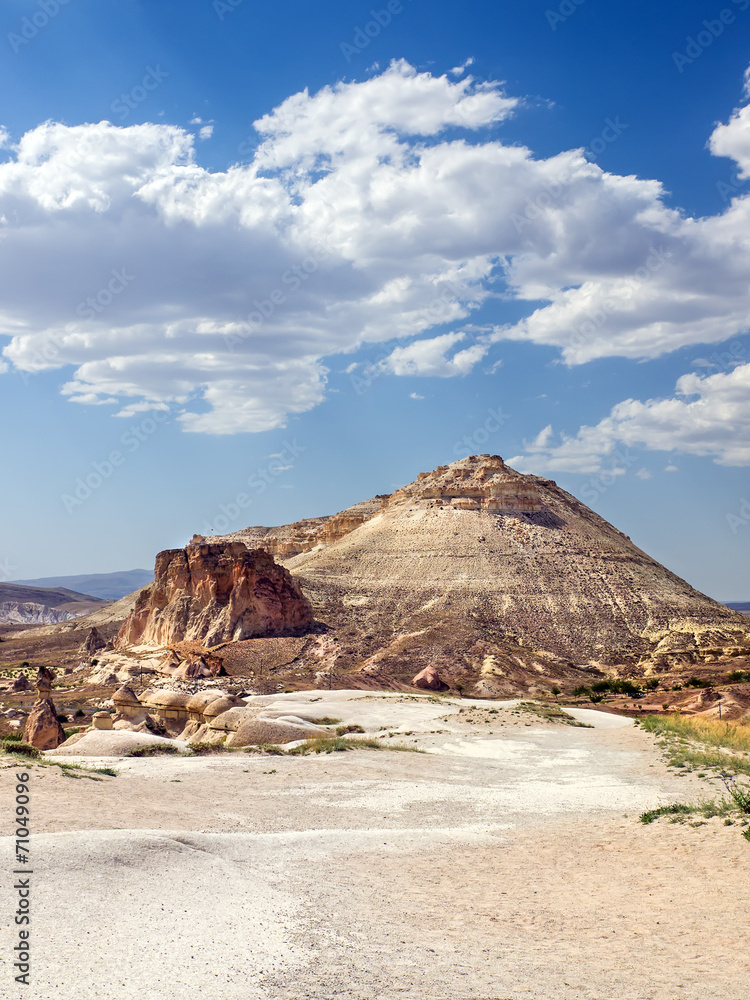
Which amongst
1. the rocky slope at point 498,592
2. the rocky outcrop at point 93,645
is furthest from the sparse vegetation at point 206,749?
the rocky outcrop at point 93,645

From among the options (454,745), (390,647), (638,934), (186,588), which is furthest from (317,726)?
(186,588)

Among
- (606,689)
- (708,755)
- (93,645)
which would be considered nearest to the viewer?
(708,755)

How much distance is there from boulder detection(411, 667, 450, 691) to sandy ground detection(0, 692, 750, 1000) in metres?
25.8

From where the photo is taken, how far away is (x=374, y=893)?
8.90 meters

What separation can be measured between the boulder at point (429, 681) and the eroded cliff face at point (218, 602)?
1273cm

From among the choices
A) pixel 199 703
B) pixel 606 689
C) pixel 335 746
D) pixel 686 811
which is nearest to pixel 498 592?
pixel 606 689

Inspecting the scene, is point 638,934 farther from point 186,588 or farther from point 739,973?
point 186,588

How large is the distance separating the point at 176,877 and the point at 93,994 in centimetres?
272

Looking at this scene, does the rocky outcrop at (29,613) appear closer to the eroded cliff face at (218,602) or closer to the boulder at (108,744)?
the eroded cliff face at (218,602)

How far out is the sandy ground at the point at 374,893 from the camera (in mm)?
6293

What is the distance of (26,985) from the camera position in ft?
18.1

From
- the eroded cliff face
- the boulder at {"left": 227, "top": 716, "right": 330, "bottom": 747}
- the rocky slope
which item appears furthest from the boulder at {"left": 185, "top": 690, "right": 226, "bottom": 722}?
the eroded cliff face

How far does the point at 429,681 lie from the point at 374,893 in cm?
3415

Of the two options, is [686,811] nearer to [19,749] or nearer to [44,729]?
[19,749]
